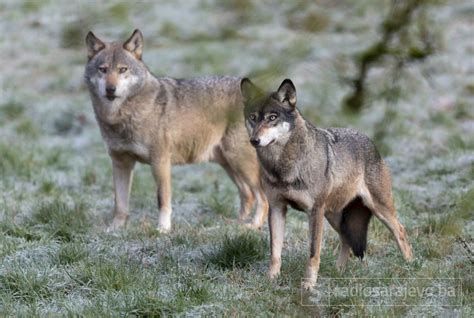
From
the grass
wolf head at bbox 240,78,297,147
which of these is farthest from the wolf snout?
the grass

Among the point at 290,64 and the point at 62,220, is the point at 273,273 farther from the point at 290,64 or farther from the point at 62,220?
the point at 290,64

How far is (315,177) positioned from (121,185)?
126 inches

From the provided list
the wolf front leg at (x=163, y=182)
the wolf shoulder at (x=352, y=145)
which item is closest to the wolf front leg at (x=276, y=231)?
the wolf shoulder at (x=352, y=145)

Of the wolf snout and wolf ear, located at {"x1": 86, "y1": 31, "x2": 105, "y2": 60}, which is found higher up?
wolf ear, located at {"x1": 86, "y1": 31, "x2": 105, "y2": 60}

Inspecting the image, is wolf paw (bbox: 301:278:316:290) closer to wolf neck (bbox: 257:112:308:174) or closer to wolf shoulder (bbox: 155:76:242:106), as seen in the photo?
wolf neck (bbox: 257:112:308:174)

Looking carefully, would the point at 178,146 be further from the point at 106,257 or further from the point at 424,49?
the point at 424,49

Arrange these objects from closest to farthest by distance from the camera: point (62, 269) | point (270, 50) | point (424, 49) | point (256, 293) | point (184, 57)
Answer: point (424, 49) < point (270, 50) < point (256, 293) < point (62, 269) < point (184, 57)

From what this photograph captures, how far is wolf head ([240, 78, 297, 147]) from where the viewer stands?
5.95m

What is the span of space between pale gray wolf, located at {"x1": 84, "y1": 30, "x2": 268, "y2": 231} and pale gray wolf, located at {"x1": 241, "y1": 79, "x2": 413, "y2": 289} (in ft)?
6.12

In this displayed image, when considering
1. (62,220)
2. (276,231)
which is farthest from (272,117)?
(62,220)

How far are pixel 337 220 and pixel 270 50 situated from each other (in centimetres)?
342

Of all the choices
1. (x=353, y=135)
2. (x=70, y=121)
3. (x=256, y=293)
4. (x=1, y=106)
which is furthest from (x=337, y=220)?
(x=1, y=106)

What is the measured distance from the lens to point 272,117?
6.12m

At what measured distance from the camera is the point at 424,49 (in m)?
2.88
